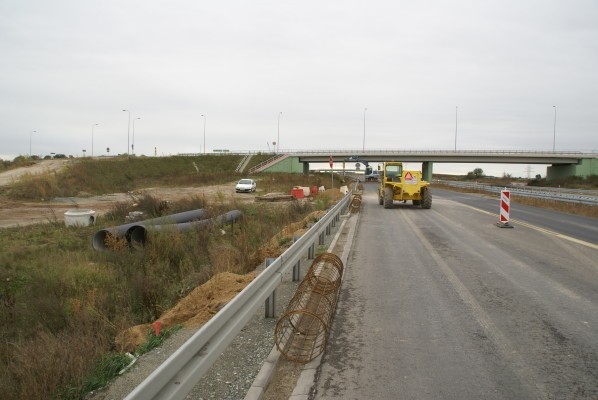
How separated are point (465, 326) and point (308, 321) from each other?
1.86 metres

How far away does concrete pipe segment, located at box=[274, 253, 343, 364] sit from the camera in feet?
15.0

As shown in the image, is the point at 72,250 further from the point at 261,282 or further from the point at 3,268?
the point at 261,282

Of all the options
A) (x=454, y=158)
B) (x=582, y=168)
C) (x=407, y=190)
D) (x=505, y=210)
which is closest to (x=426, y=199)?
(x=407, y=190)

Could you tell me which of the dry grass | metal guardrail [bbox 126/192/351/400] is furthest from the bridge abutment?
metal guardrail [bbox 126/192/351/400]

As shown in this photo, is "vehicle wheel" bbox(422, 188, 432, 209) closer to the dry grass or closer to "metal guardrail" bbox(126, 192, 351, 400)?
the dry grass

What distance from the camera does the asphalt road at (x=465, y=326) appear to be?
4.02m

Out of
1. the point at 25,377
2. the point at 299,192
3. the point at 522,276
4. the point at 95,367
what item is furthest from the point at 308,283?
the point at 299,192

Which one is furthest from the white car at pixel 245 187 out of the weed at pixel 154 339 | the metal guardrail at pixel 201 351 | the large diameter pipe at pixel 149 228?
the metal guardrail at pixel 201 351

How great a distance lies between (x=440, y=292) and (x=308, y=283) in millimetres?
2099

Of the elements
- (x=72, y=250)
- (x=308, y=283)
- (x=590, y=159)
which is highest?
(x=590, y=159)

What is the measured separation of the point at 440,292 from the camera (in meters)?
7.03

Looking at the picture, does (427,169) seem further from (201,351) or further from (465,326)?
(201,351)

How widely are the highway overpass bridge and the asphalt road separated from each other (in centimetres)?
6290

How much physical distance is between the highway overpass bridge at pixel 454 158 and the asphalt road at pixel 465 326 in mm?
62900
